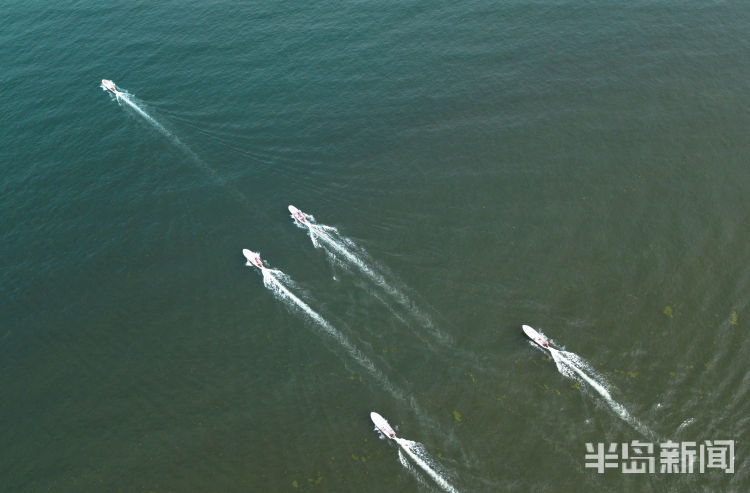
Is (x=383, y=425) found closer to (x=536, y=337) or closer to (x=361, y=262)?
(x=536, y=337)

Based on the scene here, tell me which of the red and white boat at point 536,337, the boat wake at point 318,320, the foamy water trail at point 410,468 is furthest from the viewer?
the red and white boat at point 536,337

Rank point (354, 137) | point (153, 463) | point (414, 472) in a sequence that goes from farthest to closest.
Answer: point (354, 137)
point (153, 463)
point (414, 472)

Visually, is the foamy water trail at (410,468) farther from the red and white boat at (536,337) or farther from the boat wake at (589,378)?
the red and white boat at (536,337)

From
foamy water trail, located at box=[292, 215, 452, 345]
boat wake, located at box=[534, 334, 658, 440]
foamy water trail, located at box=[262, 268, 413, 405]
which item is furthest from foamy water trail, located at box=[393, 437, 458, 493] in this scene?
boat wake, located at box=[534, 334, 658, 440]

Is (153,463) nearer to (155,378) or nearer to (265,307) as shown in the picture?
(155,378)

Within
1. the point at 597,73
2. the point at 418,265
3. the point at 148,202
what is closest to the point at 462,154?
the point at 418,265

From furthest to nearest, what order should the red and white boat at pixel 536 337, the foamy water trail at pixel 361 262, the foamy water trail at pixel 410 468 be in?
the foamy water trail at pixel 361 262, the red and white boat at pixel 536 337, the foamy water trail at pixel 410 468

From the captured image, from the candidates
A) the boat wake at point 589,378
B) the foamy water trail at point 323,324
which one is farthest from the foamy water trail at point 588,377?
the foamy water trail at point 323,324

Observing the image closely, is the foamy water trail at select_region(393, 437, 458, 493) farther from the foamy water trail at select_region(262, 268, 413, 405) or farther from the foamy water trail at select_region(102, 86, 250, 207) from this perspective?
the foamy water trail at select_region(102, 86, 250, 207)

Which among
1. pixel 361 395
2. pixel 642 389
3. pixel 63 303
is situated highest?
pixel 63 303
